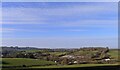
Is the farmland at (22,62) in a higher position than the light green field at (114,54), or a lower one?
lower

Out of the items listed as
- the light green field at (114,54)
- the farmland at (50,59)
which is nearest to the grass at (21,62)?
the farmland at (50,59)

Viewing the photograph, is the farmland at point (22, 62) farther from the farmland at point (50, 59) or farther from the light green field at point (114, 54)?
the light green field at point (114, 54)

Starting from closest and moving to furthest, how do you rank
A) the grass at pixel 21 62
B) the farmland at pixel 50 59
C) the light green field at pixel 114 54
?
the grass at pixel 21 62 → the farmland at pixel 50 59 → the light green field at pixel 114 54

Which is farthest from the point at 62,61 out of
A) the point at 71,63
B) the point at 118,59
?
the point at 118,59

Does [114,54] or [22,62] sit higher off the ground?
[114,54]

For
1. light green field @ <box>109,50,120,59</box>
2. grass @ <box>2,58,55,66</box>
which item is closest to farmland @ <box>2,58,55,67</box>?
grass @ <box>2,58,55,66</box>

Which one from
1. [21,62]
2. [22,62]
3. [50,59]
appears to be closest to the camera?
[21,62]

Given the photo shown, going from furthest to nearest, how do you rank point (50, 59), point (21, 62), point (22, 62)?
point (50, 59), point (22, 62), point (21, 62)

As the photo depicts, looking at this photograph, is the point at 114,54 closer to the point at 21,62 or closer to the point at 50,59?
the point at 50,59

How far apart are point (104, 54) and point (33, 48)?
175 inches

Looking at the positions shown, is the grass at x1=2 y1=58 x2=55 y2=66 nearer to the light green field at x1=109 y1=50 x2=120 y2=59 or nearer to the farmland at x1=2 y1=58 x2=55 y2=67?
the farmland at x1=2 y1=58 x2=55 y2=67

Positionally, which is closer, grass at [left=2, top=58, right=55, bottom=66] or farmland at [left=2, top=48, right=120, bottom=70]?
grass at [left=2, top=58, right=55, bottom=66]

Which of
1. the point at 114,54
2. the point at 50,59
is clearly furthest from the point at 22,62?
the point at 114,54

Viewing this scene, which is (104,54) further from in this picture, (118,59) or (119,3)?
(119,3)
